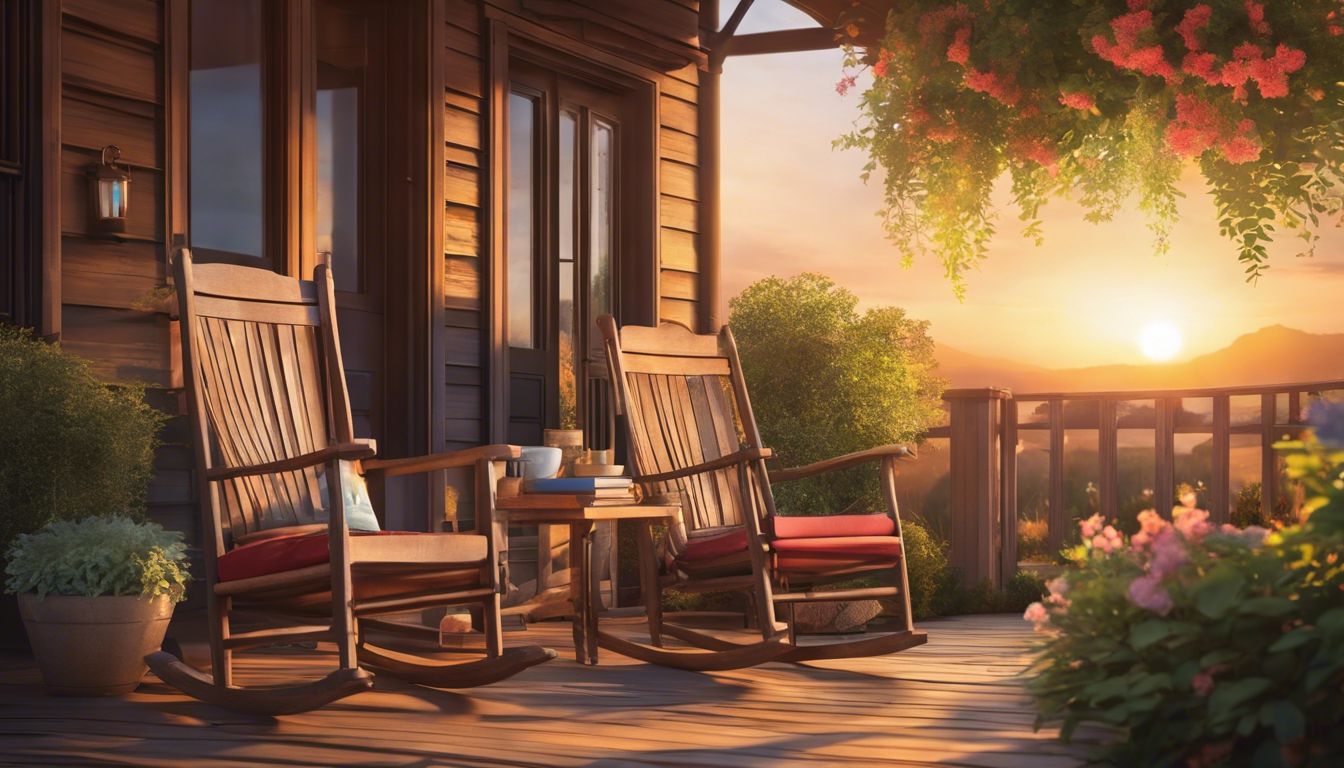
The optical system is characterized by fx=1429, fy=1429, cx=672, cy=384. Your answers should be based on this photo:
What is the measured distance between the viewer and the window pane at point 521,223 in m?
A: 5.90

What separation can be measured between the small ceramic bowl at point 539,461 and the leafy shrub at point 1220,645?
8.57 ft

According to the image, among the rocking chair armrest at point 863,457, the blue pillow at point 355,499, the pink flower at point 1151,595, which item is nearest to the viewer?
the pink flower at point 1151,595

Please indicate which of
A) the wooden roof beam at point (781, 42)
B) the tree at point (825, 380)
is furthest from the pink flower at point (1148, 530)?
the wooden roof beam at point (781, 42)

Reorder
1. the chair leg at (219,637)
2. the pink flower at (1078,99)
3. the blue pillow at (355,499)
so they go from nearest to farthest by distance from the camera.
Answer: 1. the chair leg at (219,637)
2. the blue pillow at (355,499)
3. the pink flower at (1078,99)

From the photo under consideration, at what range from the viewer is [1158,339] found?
1025 cm

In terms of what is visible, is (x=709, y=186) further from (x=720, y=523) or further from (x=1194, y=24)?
(x=1194, y=24)

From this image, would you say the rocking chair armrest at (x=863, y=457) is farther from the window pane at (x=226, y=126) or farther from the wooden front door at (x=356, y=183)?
the window pane at (x=226, y=126)

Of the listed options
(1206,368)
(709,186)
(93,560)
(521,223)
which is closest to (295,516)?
(93,560)

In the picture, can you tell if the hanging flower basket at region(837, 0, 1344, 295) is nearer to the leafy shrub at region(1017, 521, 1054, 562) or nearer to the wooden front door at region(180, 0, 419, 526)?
the wooden front door at region(180, 0, 419, 526)

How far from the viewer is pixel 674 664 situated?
400 cm

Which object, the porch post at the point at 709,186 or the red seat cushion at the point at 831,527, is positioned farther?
the porch post at the point at 709,186

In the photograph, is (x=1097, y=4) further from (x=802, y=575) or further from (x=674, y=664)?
(x=674, y=664)

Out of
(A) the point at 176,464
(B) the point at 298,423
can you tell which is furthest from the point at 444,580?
(A) the point at 176,464

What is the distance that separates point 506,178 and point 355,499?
227cm
